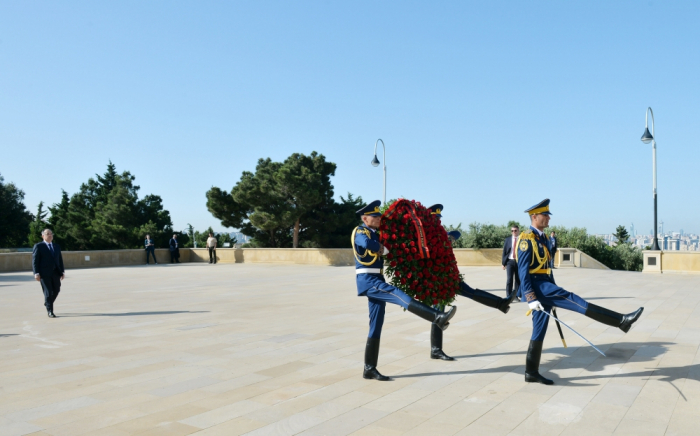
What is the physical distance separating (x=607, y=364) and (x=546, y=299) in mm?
1538

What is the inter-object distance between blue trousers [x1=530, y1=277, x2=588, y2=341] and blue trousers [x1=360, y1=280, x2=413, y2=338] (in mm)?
1366

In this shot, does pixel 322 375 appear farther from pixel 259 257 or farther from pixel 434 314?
pixel 259 257

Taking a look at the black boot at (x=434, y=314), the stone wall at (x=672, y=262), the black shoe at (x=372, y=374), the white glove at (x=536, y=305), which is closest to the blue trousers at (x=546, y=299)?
the white glove at (x=536, y=305)

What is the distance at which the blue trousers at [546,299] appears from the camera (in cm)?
581

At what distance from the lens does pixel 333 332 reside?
8875 millimetres

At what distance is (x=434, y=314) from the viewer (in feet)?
18.4

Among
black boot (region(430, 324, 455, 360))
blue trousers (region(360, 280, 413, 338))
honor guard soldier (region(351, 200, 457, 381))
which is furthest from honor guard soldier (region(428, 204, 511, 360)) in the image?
blue trousers (region(360, 280, 413, 338))

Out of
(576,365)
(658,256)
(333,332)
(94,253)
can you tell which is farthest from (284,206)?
(576,365)

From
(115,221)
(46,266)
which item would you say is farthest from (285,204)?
(46,266)

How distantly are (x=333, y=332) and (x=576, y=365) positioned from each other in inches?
144

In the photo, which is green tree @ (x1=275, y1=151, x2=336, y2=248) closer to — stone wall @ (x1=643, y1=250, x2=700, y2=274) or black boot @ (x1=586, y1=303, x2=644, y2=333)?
stone wall @ (x1=643, y1=250, x2=700, y2=274)

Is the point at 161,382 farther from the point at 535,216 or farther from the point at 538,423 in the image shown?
the point at 535,216

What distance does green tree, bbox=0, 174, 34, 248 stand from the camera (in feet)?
169

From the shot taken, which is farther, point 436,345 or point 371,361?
point 436,345
